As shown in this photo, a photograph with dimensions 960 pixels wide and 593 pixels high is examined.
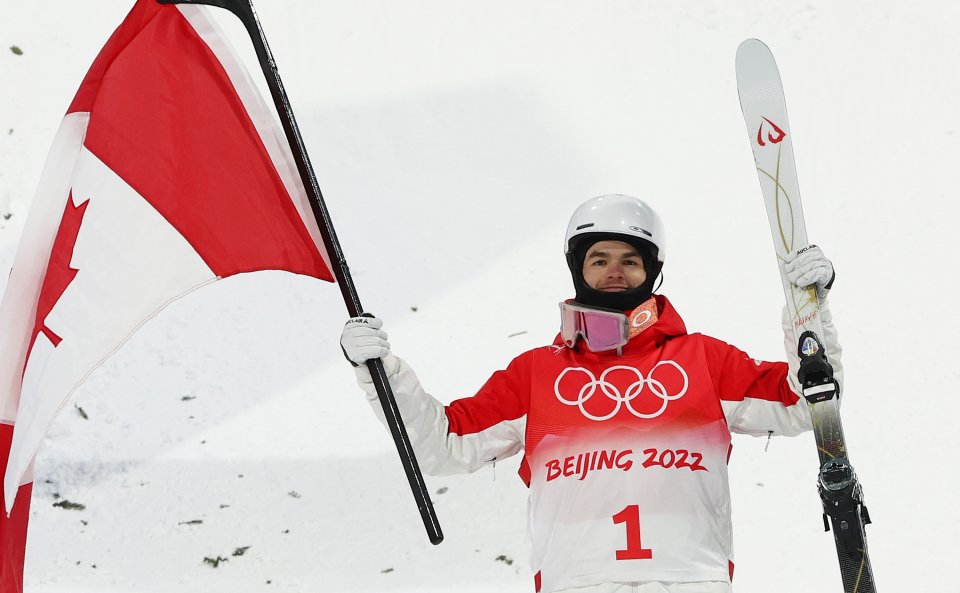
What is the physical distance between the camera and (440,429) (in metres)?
3.65

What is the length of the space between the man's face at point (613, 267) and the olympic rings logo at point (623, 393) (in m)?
0.32

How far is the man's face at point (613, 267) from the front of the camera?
3.89 meters

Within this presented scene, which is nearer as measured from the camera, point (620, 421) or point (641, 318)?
point (620, 421)

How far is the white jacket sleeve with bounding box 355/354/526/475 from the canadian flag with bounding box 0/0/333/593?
1.51ft

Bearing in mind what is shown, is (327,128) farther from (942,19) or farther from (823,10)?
(942,19)

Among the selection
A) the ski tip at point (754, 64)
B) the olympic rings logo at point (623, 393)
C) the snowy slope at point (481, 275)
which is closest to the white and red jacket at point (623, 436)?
the olympic rings logo at point (623, 393)

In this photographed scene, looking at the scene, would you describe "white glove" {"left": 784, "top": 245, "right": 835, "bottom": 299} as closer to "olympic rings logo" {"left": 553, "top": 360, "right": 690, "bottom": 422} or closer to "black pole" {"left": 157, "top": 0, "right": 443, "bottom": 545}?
"olympic rings logo" {"left": 553, "top": 360, "right": 690, "bottom": 422}

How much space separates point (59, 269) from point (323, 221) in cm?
83

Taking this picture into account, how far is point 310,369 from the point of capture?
7164 mm

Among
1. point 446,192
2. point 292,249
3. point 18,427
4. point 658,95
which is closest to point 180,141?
point 292,249

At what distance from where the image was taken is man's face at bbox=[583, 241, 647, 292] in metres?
3.89

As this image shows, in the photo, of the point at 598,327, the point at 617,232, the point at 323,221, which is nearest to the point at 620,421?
the point at 598,327

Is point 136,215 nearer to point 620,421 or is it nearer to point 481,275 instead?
point 620,421

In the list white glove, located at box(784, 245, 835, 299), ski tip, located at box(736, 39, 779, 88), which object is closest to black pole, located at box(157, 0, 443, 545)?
white glove, located at box(784, 245, 835, 299)
